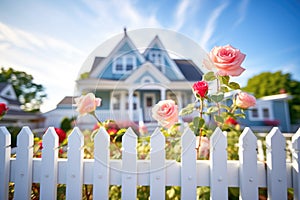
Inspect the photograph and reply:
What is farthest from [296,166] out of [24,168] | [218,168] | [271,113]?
[271,113]

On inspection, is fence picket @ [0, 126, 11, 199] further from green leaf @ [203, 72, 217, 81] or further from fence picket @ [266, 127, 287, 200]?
fence picket @ [266, 127, 287, 200]

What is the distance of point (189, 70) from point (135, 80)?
356 millimetres

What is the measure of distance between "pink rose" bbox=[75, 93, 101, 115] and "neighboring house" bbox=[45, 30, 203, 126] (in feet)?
0.15

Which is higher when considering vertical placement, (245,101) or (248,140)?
(245,101)

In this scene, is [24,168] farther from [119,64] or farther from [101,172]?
[119,64]

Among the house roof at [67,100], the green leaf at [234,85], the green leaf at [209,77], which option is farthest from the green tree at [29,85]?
the green leaf at [234,85]

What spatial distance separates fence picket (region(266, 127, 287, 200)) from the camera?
0.63m

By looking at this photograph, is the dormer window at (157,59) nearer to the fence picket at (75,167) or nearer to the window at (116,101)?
the window at (116,101)

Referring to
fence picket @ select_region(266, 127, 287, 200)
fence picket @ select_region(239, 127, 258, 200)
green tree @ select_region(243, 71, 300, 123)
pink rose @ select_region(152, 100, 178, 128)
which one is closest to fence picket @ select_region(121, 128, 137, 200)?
pink rose @ select_region(152, 100, 178, 128)

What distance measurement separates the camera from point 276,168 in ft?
2.08

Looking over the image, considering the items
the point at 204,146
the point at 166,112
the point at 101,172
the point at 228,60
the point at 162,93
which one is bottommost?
the point at 101,172

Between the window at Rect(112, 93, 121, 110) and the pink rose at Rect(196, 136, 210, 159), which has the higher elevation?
the window at Rect(112, 93, 121, 110)

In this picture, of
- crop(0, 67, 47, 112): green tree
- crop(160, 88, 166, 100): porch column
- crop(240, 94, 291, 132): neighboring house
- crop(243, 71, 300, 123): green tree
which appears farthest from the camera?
crop(243, 71, 300, 123): green tree

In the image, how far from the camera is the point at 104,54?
76 centimetres
